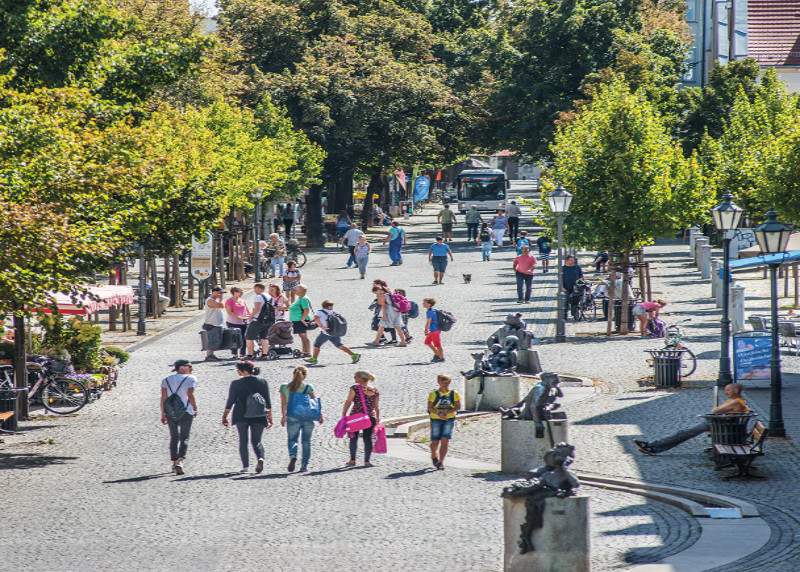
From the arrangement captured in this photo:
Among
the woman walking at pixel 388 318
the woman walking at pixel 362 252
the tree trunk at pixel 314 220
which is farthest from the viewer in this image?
the tree trunk at pixel 314 220

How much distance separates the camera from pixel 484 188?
6297cm

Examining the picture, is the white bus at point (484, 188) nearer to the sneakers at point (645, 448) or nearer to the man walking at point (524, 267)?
the man walking at point (524, 267)

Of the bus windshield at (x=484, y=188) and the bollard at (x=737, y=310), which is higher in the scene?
the bus windshield at (x=484, y=188)

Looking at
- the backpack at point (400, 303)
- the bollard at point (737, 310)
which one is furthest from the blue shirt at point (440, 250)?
the bollard at point (737, 310)

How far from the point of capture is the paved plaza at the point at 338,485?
417 inches

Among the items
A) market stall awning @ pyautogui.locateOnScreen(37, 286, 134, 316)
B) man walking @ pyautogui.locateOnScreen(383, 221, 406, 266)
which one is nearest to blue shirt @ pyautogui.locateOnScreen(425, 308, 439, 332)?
market stall awning @ pyautogui.locateOnScreen(37, 286, 134, 316)

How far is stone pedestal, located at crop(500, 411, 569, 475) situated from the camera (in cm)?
1367

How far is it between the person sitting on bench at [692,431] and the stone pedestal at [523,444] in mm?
1915

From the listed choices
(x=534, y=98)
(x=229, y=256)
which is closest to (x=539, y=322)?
(x=229, y=256)

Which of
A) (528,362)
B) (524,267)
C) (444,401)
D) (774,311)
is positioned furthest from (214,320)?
(774,311)

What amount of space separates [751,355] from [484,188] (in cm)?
4493

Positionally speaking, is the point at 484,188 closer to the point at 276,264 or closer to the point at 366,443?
the point at 276,264

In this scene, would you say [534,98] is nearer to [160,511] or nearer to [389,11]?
[389,11]

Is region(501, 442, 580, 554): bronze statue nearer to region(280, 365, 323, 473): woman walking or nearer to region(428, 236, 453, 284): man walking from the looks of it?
region(280, 365, 323, 473): woman walking
